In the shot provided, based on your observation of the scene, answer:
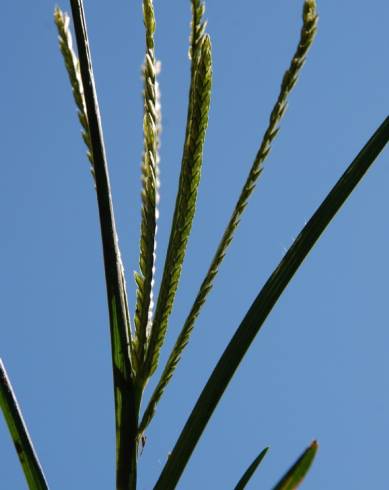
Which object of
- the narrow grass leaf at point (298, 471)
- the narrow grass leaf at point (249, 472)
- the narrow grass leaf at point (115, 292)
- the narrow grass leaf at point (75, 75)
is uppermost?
the narrow grass leaf at point (75, 75)

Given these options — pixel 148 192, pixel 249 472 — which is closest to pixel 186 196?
pixel 148 192

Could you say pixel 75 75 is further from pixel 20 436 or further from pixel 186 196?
pixel 20 436

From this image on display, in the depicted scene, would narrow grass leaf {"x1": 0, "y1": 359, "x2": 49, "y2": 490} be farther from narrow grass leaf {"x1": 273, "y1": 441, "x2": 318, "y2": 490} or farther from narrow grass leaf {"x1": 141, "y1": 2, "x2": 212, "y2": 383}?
narrow grass leaf {"x1": 273, "y1": 441, "x2": 318, "y2": 490}

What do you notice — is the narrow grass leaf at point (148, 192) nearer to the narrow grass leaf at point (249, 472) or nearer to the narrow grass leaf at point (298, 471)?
the narrow grass leaf at point (249, 472)

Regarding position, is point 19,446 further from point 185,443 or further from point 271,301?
point 271,301

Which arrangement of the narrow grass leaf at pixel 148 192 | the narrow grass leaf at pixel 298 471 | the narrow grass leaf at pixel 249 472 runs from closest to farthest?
the narrow grass leaf at pixel 298 471 → the narrow grass leaf at pixel 249 472 → the narrow grass leaf at pixel 148 192

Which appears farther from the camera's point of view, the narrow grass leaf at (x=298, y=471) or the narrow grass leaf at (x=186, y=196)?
the narrow grass leaf at (x=186, y=196)

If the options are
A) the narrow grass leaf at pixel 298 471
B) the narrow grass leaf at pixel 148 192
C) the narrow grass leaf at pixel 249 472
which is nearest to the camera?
the narrow grass leaf at pixel 298 471

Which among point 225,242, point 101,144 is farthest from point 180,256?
point 101,144

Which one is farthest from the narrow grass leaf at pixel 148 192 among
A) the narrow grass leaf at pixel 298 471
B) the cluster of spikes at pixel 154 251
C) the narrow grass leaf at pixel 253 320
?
the narrow grass leaf at pixel 298 471
